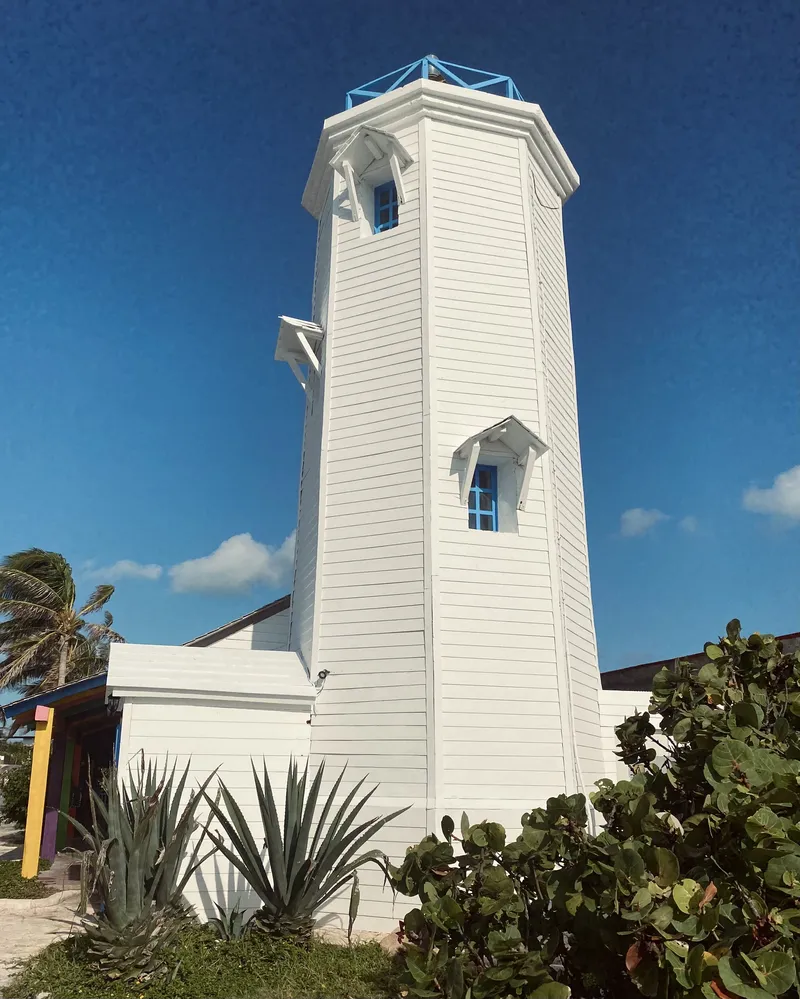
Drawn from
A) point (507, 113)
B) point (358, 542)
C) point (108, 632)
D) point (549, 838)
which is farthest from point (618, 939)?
point (108, 632)

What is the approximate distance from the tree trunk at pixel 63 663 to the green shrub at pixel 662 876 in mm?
21431

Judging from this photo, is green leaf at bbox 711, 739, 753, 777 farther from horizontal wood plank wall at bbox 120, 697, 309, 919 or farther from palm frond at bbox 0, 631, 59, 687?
palm frond at bbox 0, 631, 59, 687

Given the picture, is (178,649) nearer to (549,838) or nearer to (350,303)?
(350,303)

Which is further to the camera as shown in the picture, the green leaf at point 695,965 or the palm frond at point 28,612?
the palm frond at point 28,612

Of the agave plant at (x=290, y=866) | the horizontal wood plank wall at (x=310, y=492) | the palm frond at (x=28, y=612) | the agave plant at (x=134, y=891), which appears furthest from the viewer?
the palm frond at (x=28, y=612)

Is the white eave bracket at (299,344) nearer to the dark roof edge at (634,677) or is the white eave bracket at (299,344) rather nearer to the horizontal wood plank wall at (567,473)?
the horizontal wood plank wall at (567,473)

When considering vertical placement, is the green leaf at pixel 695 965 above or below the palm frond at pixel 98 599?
below

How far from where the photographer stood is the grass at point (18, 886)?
9.44 meters

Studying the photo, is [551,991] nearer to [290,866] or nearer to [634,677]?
[290,866]

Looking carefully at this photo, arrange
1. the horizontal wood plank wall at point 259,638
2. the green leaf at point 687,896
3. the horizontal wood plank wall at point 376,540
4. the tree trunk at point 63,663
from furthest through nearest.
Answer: the tree trunk at point 63,663 < the horizontal wood plank wall at point 259,638 < the horizontal wood plank wall at point 376,540 < the green leaf at point 687,896

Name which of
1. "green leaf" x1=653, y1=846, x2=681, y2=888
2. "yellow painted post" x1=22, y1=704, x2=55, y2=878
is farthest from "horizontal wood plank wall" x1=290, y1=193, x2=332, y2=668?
"green leaf" x1=653, y1=846, x2=681, y2=888

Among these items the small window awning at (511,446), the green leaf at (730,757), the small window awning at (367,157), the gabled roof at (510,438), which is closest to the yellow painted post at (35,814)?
the small window awning at (511,446)

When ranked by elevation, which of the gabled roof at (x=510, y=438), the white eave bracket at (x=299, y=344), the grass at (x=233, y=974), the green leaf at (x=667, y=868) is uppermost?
the white eave bracket at (x=299, y=344)

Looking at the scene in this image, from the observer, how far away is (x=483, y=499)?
390 inches
